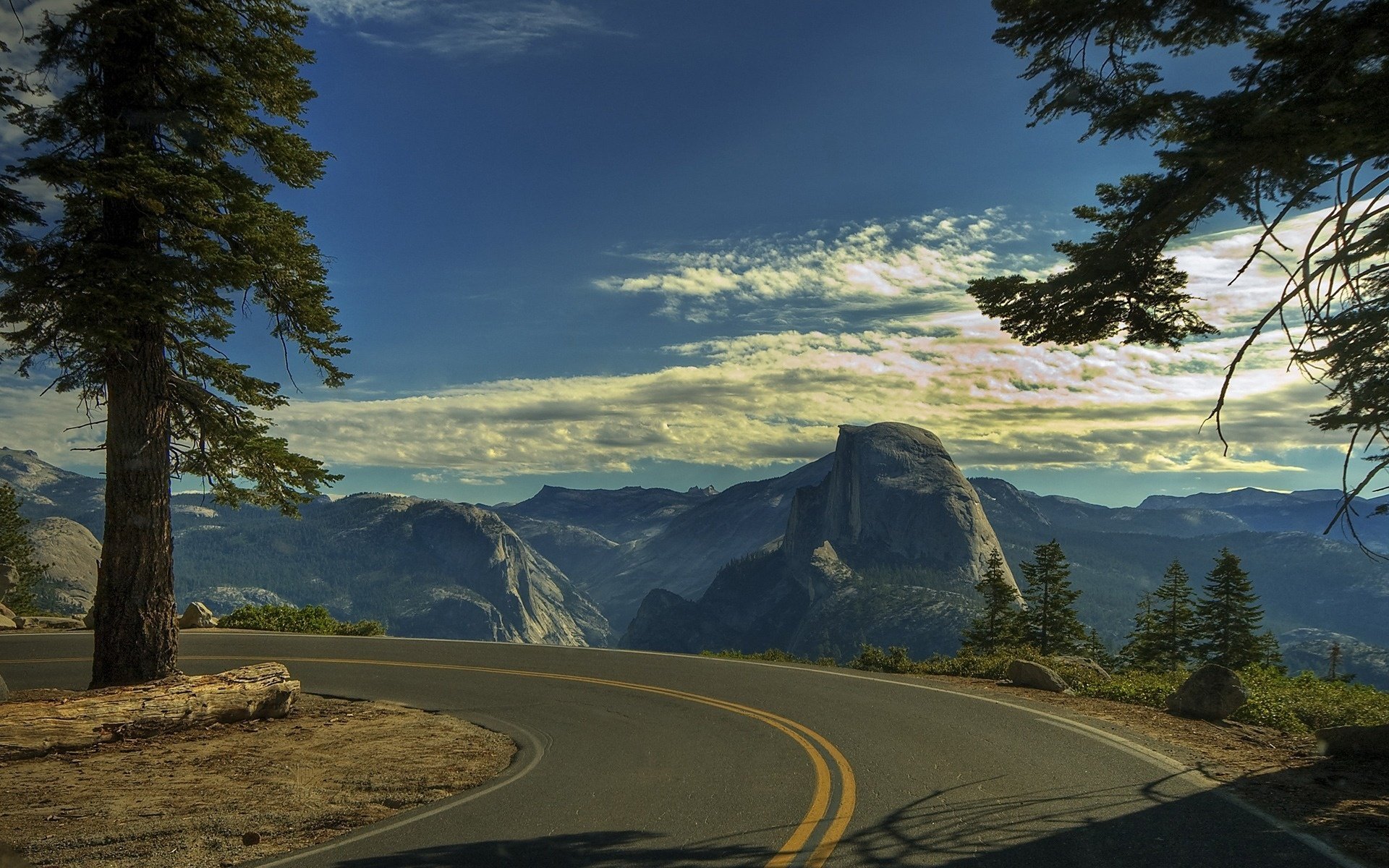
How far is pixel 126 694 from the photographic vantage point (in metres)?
10.4

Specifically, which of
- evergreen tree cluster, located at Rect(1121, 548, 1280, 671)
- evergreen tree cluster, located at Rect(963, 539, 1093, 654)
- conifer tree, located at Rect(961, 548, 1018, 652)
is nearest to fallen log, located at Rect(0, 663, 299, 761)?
conifer tree, located at Rect(961, 548, 1018, 652)

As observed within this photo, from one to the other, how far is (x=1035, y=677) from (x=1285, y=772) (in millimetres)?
6710

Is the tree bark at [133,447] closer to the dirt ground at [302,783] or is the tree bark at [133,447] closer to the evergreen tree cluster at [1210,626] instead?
the dirt ground at [302,783]

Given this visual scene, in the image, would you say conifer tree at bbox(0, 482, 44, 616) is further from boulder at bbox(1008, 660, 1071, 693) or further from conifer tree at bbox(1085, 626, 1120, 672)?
conifer tree at bbox(1085, 626, 1120, 672)

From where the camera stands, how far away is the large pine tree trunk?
38.3ft

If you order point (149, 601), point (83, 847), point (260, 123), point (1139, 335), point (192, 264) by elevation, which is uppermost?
point (260, 123)

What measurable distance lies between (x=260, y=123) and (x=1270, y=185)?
14085mm

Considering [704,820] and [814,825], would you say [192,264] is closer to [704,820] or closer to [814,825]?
[704,820]

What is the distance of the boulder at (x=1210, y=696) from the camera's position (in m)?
11.5

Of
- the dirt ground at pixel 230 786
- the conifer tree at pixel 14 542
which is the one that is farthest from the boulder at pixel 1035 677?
the conifer tree at pixel 14 542

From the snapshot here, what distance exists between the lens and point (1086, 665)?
1709cm

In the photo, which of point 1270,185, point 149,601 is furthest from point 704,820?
point 149,601

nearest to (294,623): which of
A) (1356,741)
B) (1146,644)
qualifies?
(1356,741)

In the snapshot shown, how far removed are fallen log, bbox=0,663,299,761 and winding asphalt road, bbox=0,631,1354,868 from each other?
2657 mm
